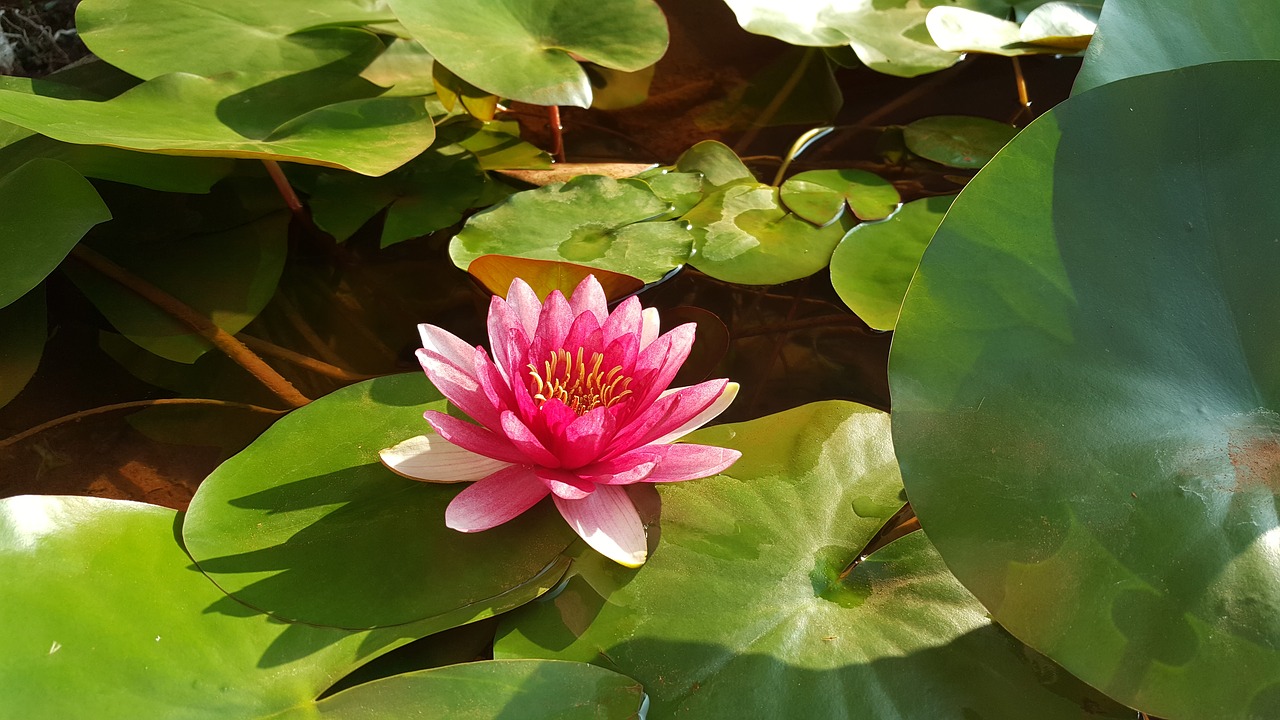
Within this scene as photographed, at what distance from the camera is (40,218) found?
49.9 inches

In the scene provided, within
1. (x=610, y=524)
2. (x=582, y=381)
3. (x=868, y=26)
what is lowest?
(x=610, y=524)

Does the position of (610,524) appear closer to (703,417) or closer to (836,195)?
(703,417)

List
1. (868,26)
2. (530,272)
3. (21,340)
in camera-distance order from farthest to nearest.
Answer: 1. (868,26)
2. (21,340)
3. (530,272)

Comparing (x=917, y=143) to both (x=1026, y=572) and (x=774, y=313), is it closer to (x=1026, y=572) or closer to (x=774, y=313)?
(x=774, y=313)

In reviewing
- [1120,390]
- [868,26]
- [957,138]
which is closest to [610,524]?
[1120,390]

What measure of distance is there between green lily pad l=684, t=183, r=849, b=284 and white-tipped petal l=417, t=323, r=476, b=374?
564 millimetres

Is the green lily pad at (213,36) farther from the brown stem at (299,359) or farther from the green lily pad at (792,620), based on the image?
the green lily pad at (792,620)

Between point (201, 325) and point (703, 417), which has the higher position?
point (703, 417)

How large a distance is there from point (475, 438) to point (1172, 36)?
112 centimetres

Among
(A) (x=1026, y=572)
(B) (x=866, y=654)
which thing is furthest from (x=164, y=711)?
(A) (x=1026, y=572)

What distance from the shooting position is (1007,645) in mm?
901

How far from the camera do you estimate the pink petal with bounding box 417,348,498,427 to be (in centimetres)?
96

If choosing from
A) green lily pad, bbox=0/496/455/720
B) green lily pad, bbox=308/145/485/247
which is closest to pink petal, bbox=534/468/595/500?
green lily pad, bbox=0/496/455/720

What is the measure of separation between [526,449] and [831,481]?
417 mm
